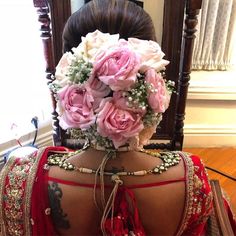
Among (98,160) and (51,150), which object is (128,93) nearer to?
(98,160)

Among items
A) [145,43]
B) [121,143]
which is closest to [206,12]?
[145,43]

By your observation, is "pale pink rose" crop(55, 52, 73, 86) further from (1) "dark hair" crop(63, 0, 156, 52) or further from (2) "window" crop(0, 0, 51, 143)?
(2) "window" crop(0, 0, 51, 143)

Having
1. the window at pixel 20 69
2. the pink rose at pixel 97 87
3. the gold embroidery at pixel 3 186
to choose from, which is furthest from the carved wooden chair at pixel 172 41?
the pink rose at pixel 97 87

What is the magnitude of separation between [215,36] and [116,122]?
1416 millimetres

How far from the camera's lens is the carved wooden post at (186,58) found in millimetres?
1348

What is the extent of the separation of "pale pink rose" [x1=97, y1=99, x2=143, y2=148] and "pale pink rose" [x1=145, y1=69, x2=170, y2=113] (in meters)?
0.04

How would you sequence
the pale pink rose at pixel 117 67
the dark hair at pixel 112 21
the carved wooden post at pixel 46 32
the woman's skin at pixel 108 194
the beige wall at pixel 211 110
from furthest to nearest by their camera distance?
the beige wall at pixel 211 110
the carved wooden post at pixel 46 32
the dark hair at pixel 112 21
the woman's skin at pixel 108 194
the pale pink rose at pixel 117 67

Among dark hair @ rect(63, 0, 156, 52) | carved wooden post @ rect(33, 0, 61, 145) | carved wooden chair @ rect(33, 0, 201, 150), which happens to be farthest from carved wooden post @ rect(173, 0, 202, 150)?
carved wooden post @ rect(33, 0, 61, 145)

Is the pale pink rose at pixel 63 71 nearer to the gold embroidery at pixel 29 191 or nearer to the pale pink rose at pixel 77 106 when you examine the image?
the pale pink rose at pixel 77 106

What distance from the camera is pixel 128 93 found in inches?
25.6

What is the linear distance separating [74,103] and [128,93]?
0.36 feet

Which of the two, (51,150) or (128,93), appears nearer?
(128,93)

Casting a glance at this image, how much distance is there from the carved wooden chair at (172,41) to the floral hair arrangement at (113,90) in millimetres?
755

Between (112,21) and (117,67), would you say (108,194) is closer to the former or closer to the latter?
(117,67)
